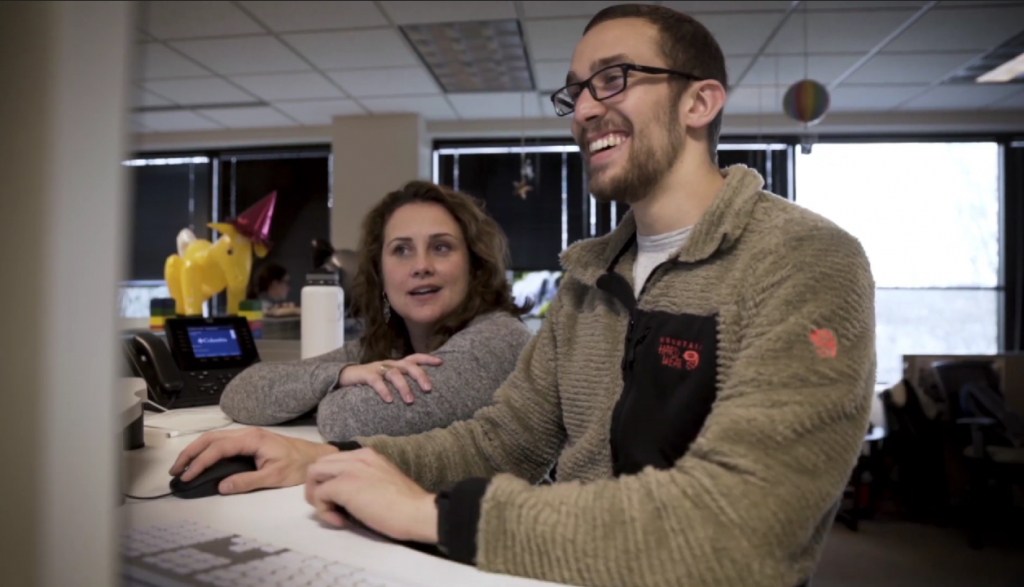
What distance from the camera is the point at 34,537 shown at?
23cm

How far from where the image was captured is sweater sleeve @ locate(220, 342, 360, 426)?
1.33 m

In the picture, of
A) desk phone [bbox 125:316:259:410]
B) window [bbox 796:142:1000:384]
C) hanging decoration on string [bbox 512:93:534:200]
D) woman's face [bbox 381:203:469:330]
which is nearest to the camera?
woman's face [bbox 381:203:469:330]

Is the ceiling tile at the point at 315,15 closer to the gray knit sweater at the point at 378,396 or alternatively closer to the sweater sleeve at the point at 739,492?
the gray knit sweater at the point at 378,396

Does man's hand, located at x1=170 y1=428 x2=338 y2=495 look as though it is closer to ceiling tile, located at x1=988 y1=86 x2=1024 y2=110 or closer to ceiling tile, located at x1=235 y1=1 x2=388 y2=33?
ceiling tile, located at x1=235 y1=1 x2=388 y2=33

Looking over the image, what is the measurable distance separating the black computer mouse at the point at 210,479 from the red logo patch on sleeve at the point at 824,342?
735mm

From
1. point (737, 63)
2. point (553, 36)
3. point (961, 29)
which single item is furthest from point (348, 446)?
point (961, 29)

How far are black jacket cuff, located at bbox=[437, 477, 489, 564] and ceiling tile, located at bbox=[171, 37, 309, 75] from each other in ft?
13.7

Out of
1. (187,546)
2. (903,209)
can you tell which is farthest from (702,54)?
(903,209)

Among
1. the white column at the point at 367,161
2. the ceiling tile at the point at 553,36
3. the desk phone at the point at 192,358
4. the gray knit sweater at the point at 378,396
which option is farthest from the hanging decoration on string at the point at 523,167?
the gray knit sweater at the point at 378,396

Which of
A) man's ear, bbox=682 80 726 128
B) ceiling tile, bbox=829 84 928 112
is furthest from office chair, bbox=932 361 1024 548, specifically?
man's ear, bbox=682 80 726 128

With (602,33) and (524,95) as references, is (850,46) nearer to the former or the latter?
(524,95)

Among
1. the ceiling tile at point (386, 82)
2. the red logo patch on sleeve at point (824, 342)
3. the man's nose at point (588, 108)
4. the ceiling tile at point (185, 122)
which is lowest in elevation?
the red logo patch on sleeve at point (824, 342)

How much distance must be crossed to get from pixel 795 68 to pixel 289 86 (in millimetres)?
3563

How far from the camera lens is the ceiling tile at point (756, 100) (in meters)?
5.13
